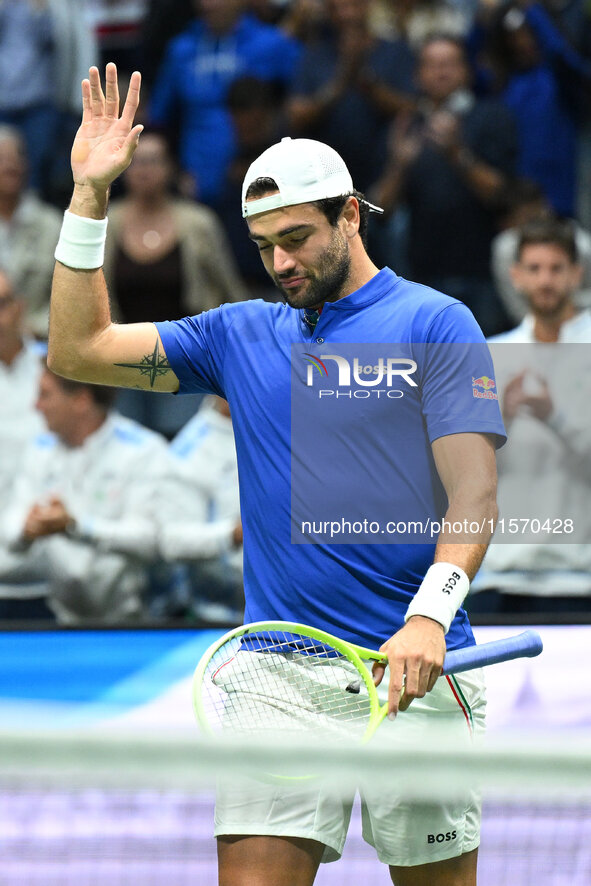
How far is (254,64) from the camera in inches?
324

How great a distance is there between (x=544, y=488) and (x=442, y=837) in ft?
8.25

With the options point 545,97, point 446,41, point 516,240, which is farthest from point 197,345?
point 545,97

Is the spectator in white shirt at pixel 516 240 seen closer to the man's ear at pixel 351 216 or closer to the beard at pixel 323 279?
the man's ear at pixel 351 216

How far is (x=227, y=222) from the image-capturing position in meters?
7.83

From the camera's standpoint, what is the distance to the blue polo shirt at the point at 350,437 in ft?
10.4

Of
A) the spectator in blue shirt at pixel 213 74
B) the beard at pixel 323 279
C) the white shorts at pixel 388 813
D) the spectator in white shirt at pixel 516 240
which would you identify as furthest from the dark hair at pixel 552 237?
the white shorts at pixel 388 813

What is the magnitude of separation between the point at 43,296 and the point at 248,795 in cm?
492

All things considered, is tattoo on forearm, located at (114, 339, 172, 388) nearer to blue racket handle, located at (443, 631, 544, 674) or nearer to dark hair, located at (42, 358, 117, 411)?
blue racket handle, located at (443, 631, 544, 674)

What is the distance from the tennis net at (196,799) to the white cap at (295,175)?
4.54 ft

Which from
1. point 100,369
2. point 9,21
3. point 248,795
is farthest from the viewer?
point 9,21

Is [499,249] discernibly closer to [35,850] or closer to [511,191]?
[511,191]

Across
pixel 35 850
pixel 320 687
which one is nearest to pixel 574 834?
pixel 320 687

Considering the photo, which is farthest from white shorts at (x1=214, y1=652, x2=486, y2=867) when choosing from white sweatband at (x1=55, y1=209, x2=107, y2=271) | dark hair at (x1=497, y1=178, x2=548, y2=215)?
dark hair at (x1=497, y1=178, x2=548, y2=215)

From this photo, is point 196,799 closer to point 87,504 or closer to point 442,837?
point 442,837
